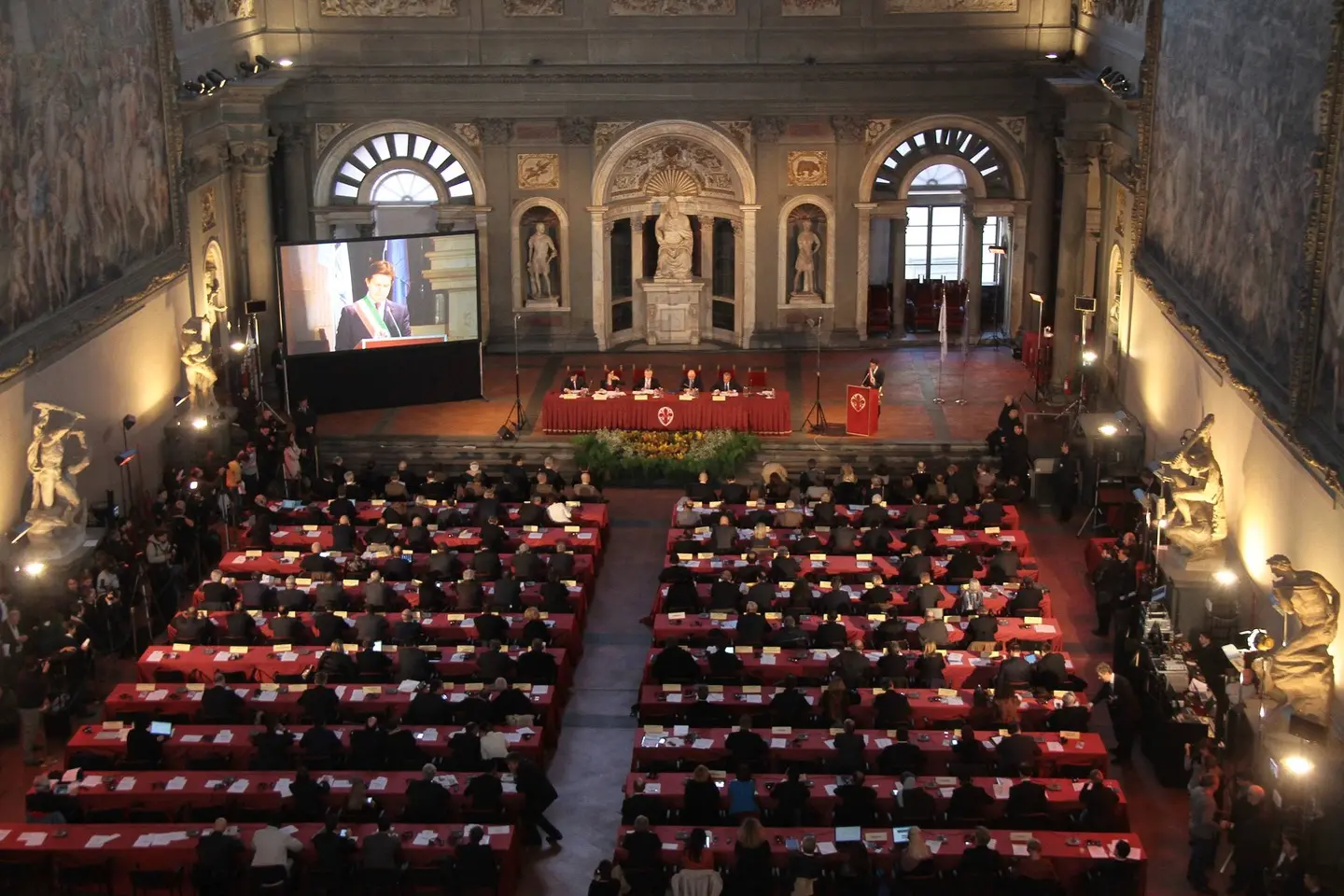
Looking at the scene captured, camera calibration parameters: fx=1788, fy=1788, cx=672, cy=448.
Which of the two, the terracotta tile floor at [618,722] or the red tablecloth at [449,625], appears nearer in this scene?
the terracotta tile floor at [618,722]

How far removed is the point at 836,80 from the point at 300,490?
15322 millimetres

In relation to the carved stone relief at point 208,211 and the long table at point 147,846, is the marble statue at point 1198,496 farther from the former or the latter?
the carved stone relief at point 208,211

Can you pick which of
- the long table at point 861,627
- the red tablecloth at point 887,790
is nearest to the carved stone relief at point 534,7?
the long table at point 861,627

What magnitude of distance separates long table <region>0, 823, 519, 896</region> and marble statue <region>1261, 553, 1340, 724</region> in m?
9.03

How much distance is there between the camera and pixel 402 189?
40562 millimetres

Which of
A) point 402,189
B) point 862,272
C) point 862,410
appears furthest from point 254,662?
point 862,272

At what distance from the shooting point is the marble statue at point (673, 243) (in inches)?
1609

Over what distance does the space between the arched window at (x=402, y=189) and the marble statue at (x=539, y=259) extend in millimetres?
2410

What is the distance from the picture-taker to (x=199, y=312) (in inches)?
1369

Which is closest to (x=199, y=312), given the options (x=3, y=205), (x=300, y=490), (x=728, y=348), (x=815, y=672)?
(x=300, y=490)

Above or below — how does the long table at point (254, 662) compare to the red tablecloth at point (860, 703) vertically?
above

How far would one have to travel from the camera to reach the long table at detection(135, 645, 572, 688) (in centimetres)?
2361

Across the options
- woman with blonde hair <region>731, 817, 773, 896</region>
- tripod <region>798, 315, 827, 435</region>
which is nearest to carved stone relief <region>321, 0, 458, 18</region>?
tripod <region>798, 315, 827, 435</region>

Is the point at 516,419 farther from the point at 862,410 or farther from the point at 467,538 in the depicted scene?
the point at 467,538
